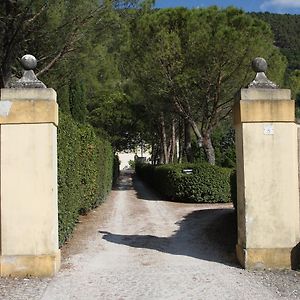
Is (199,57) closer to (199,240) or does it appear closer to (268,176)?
(199,240)

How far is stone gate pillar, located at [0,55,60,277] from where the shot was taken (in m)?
6.84

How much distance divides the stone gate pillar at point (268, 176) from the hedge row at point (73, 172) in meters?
3.16

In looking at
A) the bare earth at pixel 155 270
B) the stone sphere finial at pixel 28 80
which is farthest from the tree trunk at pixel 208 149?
the stone sphere finial at pixel 28 80

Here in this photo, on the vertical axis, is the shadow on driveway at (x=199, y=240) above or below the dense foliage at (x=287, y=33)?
below

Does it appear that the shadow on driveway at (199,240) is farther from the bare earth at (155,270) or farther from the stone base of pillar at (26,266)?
the stone base of pillar at (26,266)

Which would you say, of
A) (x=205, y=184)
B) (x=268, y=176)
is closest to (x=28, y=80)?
(x=268, y=176)

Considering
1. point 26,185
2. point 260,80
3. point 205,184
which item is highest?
point 260,80

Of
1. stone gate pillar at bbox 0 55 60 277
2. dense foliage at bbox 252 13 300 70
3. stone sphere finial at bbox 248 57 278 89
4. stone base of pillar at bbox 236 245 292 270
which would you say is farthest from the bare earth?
dense foliage at bbox 252 13 300 70

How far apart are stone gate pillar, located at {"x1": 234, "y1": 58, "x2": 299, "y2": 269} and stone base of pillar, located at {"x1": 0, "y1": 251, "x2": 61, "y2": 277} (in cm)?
271

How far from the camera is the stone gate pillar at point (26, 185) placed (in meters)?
6.84

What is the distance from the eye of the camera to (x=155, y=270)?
23.1 ft

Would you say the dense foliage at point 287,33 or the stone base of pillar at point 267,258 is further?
the dense foliage at point 287,33

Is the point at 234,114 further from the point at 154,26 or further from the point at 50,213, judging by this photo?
the point at 154,26

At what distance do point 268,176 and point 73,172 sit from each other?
4.58 m
